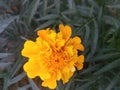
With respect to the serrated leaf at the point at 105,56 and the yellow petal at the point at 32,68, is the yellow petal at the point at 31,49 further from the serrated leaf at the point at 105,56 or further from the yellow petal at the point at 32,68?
the serrated leaf at the point at 105,56

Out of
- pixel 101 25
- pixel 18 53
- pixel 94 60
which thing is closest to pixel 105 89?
pixel 94 60

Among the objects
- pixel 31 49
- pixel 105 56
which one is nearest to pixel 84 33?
pixel 105 56

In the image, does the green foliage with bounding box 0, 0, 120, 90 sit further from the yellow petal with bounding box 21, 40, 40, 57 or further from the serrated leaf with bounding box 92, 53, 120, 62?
the yellow petal with bounding box 21, 40, 40, 57

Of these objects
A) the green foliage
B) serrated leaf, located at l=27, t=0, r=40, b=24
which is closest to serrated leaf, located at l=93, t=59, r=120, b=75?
the green foliage

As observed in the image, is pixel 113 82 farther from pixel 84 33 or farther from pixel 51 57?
pixel 51 57

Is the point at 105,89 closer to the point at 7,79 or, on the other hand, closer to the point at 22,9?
the point at 7,79

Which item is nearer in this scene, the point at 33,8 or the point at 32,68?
the point at 32,68

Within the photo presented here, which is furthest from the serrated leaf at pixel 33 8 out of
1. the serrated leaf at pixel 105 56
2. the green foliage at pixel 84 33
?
the serrated leaf at pixel 105 56

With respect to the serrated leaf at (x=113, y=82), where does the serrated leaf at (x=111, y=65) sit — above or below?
above
